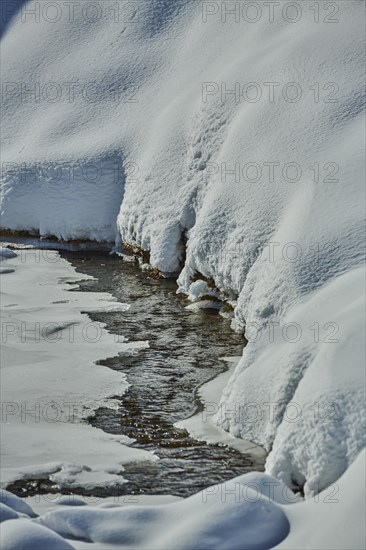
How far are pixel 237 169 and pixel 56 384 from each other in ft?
20.2

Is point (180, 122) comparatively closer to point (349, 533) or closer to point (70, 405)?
point (70, 405)

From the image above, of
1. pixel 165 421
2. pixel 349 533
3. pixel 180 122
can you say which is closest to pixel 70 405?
pixel 165 421

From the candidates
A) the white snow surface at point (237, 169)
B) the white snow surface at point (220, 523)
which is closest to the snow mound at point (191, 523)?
the white snow surface at point (220, 523)

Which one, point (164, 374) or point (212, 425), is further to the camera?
point (164, 374)

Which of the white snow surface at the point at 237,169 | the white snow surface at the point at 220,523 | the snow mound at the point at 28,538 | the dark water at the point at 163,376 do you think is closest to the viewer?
the snow mound at the point at 28,538

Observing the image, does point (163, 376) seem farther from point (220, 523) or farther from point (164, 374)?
point (220, 523)

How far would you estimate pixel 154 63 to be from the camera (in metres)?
24.2

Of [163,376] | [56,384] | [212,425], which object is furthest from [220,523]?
[163,376]

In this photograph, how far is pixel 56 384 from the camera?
40.6 ft

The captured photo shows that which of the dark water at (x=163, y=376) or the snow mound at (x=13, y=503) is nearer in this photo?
the snow mound at (x=13, y=503)

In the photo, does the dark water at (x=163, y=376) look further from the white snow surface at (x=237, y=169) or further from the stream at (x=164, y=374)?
the white snow surface at (x=237, y=169)

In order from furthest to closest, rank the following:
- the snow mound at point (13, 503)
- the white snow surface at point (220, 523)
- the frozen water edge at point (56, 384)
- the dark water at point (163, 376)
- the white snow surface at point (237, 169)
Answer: the white snow surface at point (237, 169) → the frozen water edge at point (56, 384) → the dark water at point (163, 376) → the snow mound at point (13, 503) → the white snow surface at point (220, 523)

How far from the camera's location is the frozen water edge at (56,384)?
32.7ft

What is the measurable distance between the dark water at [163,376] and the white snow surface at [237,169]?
530mm
